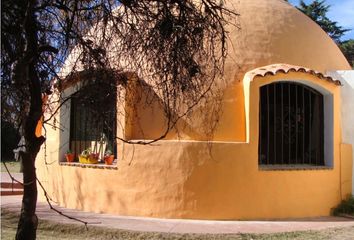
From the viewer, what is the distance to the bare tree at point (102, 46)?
3.83 metres

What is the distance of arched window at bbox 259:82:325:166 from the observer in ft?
35.5

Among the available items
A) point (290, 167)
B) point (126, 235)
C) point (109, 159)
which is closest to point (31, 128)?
point (126, 235)

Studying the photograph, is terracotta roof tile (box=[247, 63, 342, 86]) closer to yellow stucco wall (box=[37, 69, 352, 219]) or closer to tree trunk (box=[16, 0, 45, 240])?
yellow stucco wall (box=[37, 69, 352, 219])

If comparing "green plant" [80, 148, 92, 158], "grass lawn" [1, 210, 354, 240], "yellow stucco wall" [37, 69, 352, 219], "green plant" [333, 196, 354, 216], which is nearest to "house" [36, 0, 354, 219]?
"yellow stucco wall" [37, 69, 352, 219]

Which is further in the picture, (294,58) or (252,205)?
(294,58)

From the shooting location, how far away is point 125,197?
33.6 feet

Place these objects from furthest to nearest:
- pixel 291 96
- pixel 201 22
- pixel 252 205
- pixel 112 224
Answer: pixel 291 96 → pixel 252 205 → pixel 112 224 → pixel 201 22

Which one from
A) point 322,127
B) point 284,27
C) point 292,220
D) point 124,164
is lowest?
A: point 292,220

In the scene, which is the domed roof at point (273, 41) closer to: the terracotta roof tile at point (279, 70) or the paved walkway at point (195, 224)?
the terracotta roof tile at point (279, 70)

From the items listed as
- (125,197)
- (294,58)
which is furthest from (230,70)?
(125,197)

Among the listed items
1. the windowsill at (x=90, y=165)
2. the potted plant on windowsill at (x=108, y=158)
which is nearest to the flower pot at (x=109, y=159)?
the potted plant on windowsill at (x=108, y=158)

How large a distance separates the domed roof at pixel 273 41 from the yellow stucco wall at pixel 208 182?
0.57 metres

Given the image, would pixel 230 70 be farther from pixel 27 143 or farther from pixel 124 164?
pixel 27 143

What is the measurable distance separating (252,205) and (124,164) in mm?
2639
